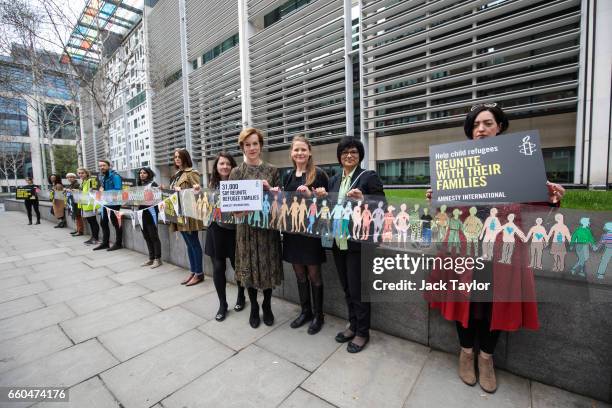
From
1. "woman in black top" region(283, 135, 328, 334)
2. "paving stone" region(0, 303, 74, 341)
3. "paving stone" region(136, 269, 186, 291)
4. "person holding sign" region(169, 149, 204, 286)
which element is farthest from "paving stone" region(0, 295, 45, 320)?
"woman in black top" region(283, 135, 328, 334)

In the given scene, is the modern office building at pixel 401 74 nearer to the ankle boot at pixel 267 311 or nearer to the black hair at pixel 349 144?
the black hair at pixel 349 144

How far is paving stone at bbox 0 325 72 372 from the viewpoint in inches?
97.0

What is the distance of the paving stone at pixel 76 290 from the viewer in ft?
12.7

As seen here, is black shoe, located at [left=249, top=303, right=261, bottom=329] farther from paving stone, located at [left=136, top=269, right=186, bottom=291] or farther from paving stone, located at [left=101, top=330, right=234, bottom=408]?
paving stone, located at [left=136, top=269, right=186, bottom=291]

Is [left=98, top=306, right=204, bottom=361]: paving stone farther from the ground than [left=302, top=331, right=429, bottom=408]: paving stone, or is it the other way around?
[left=302, top=331, right=429, bottom=408]: paving stone

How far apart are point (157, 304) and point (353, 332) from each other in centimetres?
265

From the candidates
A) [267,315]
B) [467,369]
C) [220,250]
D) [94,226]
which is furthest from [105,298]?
[94,226]

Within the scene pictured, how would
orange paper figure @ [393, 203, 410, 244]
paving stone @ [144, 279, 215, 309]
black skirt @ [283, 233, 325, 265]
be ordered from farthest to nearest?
paving stone @ [144, 279, 215, 309], black skirt @ [283, 233, 325, 265], orange paper figure @ [393, 203, 410, 244]

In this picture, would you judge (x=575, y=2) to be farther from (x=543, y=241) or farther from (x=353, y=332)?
(x=353, y=332)

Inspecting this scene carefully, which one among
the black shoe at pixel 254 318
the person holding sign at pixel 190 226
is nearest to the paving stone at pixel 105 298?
the person holding sign at pixel 190 226

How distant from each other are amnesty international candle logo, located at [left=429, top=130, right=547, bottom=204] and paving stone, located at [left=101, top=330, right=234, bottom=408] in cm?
222

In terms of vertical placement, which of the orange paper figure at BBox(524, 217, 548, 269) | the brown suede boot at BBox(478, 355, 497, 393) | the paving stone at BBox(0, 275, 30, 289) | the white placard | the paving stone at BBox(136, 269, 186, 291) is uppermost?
the white placard

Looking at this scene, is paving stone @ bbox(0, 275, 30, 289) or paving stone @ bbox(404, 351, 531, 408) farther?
paving stone @ bbox(0, 275, 30, 289)

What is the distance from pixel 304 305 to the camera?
2936 mm
